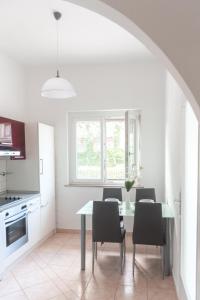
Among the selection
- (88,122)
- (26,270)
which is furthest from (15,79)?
(26,270)

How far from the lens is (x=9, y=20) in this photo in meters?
3.13

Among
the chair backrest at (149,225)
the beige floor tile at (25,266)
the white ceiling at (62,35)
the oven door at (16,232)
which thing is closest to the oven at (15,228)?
the oven door at (16,232)

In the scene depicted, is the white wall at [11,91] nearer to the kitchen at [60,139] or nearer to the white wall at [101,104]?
the kitchen at [60,139]

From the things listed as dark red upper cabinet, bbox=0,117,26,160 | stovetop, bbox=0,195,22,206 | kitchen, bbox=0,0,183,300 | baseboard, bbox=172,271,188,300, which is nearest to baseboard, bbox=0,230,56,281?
kitchen, bbox=0,0,183,300

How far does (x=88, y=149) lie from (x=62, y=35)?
2108 mm

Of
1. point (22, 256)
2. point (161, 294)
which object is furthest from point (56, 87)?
point (161, 294)

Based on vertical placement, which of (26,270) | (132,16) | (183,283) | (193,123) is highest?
(132,16)

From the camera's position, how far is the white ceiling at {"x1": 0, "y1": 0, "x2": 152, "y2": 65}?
9.49 feet

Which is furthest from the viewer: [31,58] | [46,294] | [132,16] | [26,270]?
[31,58]

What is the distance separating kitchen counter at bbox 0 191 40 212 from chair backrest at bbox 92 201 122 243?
1.08m

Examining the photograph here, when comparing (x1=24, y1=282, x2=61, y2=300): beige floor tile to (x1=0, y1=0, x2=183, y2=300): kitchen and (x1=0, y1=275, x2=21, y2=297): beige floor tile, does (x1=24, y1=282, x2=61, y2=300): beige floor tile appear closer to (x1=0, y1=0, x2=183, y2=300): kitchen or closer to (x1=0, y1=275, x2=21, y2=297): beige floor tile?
(x1=0, y1=0, x2=183, y2=300): kitchen

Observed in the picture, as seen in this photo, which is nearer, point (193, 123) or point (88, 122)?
point (193, 123)

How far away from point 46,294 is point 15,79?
3.34 metres

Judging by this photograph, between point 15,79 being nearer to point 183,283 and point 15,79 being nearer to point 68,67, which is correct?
point 68,67
